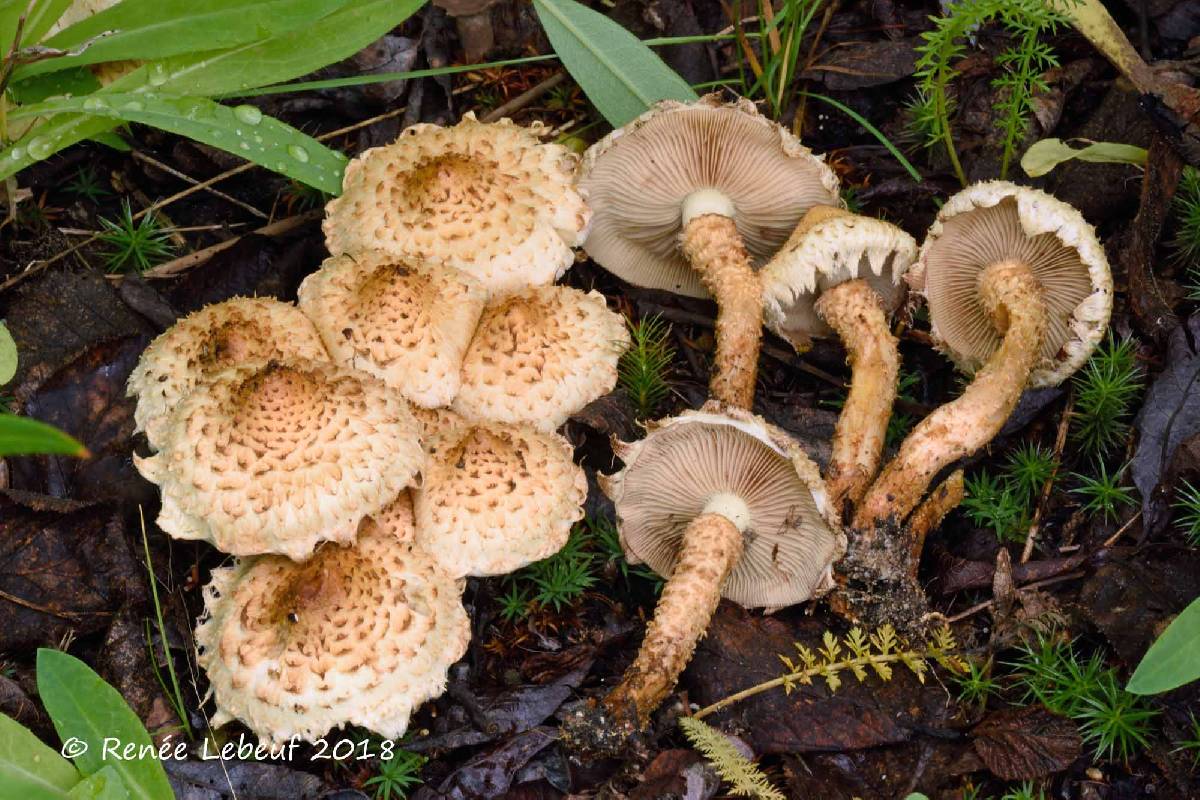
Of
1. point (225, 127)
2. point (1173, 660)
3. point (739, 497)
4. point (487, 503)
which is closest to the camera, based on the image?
point (1173, 660)

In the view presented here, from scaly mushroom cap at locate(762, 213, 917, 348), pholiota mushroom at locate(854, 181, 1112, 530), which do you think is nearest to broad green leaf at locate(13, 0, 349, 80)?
scaly mushroom cap at locate(762, 213, 917, 348)

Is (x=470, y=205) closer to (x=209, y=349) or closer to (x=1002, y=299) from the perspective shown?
(x=209, y=349)

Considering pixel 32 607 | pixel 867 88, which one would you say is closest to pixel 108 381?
pixel 32 607

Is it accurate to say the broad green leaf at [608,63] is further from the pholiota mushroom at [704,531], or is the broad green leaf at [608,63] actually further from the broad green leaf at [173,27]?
the pholiota mushroom at [704,531]

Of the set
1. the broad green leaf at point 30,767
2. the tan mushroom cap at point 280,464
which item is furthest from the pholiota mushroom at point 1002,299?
the broad green leaf at point 30,767

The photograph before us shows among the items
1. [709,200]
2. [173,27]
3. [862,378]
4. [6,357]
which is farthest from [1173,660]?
[173,27]

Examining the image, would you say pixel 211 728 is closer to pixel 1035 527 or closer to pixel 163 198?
pixel 163 198
